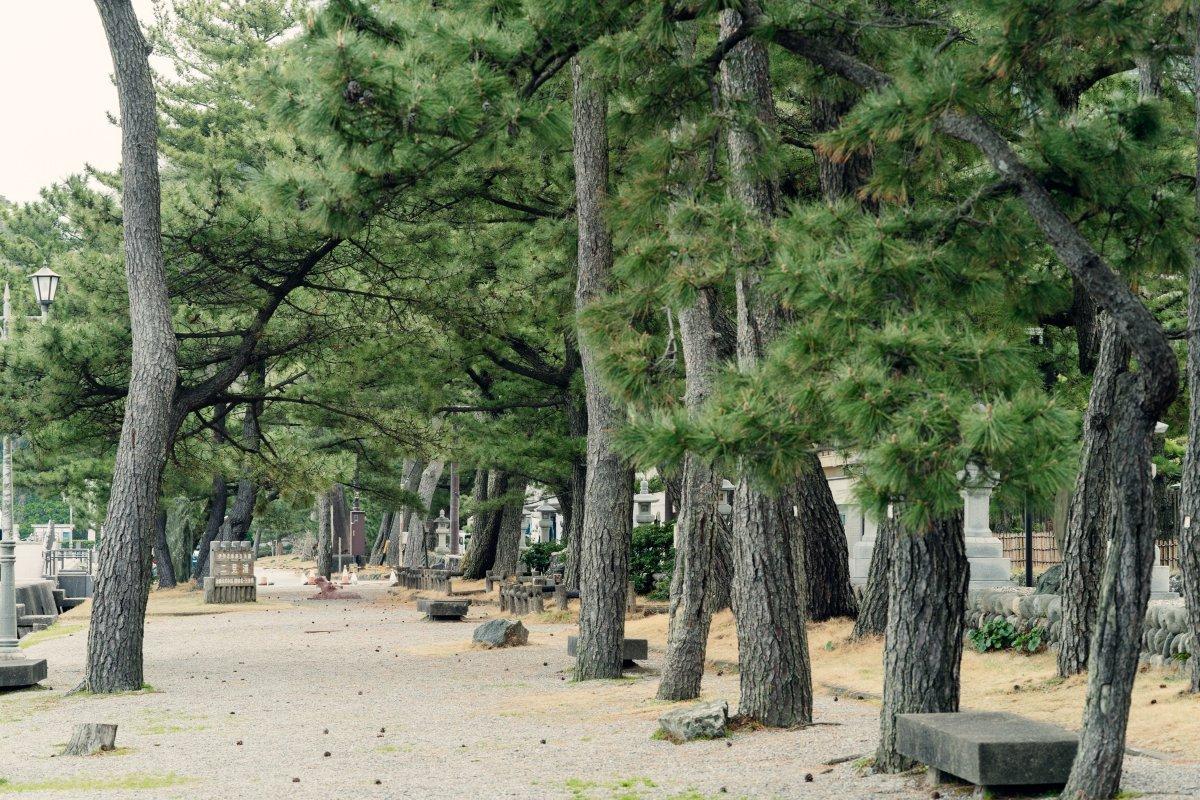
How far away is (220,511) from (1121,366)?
31.5m

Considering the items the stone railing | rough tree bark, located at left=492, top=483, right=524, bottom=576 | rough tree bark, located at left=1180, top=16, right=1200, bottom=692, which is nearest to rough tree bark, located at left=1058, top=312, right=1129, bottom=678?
the stone railing

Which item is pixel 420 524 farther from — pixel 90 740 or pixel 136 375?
pixel 90 740

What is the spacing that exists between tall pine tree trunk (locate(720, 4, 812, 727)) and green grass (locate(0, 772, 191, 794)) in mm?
3843

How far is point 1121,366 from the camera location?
10.6 meters

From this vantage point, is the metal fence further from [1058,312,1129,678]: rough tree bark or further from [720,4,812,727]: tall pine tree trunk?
[720,4,812,727]: tall pine tree trunk

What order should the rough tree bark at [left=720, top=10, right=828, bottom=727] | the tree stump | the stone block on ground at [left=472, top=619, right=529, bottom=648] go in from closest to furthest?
the tree stump → the rough tree bark at [left=720, top=10, right=828, bottom=727] → the stone block on ground at [left=472, top=619, right=529, bottom=648]

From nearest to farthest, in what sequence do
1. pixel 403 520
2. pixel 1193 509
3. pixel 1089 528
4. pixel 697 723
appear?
pixel 697 723 < pixel 1193 509 < pixel 1089 528 < pixel 403 520

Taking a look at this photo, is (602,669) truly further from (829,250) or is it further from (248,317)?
(248,317)

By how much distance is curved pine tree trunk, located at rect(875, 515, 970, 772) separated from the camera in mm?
7055

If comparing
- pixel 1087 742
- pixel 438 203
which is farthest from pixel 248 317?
pixel 1087 742

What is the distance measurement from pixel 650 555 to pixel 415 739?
15.3 meters

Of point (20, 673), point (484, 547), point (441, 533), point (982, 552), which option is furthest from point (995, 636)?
point (441, 533)

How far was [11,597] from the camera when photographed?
54.8 ft

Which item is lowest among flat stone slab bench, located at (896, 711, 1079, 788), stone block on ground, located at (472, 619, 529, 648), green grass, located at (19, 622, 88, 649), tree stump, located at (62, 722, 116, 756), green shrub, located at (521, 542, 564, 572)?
green grass, located at (19, 622, 88, 649)
